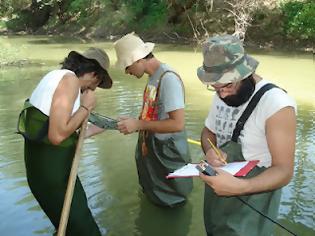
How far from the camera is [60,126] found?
274 centimetres

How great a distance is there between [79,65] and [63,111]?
0.47 m

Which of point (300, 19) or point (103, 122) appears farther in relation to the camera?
point (300, 19)

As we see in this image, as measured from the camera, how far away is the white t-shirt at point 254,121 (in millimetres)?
2109

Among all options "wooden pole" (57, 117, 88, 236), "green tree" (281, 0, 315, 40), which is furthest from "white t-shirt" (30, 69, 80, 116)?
"green tree" (281, 0, 315, 40)

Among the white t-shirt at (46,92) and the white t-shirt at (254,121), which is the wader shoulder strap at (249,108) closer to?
the white t-shirt at (254,121)

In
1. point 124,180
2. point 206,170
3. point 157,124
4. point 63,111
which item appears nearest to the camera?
point 206,170

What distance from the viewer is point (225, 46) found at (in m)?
2.18

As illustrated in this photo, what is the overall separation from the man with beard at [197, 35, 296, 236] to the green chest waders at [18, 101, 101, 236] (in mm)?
983

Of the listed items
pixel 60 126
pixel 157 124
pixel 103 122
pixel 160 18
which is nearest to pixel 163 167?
pixel 157 124

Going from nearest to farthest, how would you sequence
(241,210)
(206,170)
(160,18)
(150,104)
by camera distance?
1. (206,170)
2. (241,210)
3. (150,104)
4. (160,18)

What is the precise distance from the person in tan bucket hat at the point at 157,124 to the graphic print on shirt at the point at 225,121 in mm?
1281

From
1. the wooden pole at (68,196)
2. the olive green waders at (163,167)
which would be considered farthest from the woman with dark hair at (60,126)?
the olive green waders at (163,167)

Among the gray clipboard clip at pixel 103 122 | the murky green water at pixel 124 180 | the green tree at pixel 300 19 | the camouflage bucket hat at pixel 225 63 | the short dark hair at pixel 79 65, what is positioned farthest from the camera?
the green tree at pixel 300 19

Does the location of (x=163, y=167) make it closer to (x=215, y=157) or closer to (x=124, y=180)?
(x=124, y=180)
